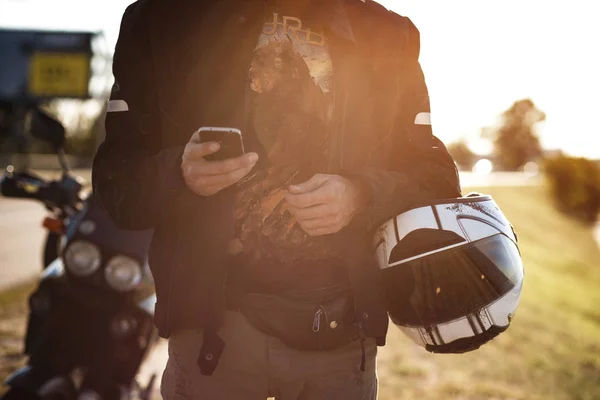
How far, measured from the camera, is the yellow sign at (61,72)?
819 inches

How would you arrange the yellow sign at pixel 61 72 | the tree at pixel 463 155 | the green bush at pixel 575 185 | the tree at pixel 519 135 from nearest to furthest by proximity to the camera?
the yellow sign at pixel 61 72
the green bush at pixel 575 185
the tree at pixel 463 155
the tree at pixel 519 135

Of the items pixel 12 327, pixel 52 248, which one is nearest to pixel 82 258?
pixel 52 248

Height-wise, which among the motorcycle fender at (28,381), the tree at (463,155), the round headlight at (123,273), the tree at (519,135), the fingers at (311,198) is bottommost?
the tree at (463,155)

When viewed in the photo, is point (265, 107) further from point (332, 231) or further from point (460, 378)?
point (460, 378)

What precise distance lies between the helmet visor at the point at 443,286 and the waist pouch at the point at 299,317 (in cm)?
21

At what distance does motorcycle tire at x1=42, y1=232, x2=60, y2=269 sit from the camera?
318 centimetres

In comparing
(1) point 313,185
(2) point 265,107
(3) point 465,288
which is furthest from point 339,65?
(3) point 465,288

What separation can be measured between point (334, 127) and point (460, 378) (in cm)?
331

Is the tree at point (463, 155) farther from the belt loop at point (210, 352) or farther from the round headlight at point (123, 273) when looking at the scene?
the belt loop at point (210, 352)

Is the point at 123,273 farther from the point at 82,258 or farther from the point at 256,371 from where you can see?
the point at 256,371

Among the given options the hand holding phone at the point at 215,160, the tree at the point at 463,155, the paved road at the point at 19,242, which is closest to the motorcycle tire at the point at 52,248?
the hand holding phone at the point at 215,160

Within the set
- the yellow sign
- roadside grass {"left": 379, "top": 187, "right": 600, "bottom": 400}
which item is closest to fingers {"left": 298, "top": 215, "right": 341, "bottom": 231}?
roadside grass {"left": 379, "top": 187, "right": 600, "bottom": 400}

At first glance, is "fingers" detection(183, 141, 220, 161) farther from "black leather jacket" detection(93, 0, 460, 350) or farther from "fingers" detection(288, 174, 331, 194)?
"fingers" detection(288, 174, 331, 194)

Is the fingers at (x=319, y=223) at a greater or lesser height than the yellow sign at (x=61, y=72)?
greater
